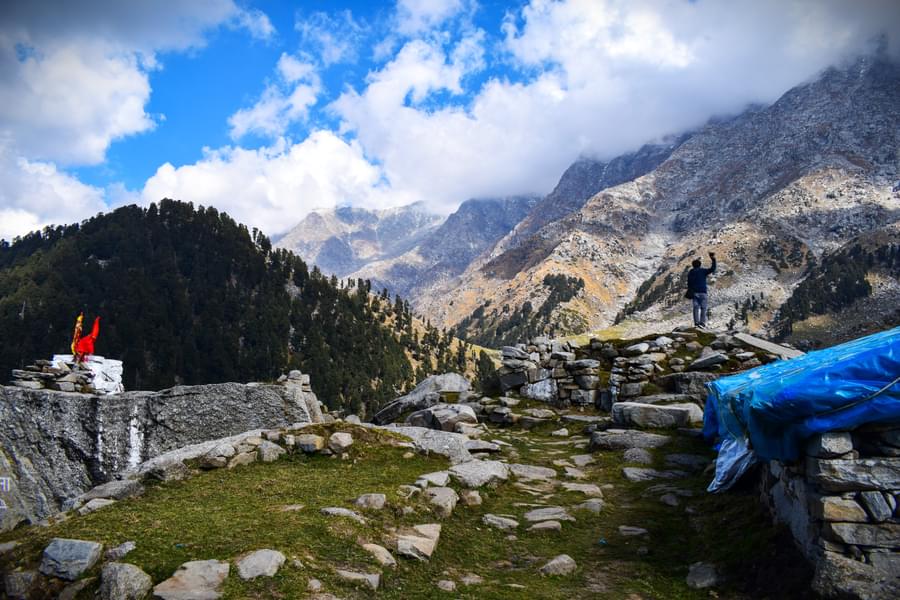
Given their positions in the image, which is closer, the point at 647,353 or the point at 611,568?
the point at 611,568

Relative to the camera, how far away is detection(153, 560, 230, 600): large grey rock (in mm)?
5215

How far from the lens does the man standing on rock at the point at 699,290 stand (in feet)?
75.8

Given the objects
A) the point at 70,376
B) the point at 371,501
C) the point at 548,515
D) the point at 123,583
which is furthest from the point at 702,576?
the point at 70,376

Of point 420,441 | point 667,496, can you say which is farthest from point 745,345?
point 420,441

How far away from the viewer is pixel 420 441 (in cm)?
1267

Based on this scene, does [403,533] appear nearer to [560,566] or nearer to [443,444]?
[560,566]

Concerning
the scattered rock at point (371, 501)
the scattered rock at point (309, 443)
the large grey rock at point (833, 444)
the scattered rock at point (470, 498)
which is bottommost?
the scattered rock at point (470, 498)

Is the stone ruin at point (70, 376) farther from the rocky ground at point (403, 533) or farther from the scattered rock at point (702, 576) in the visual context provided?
the scattered rock at point (702, 576)

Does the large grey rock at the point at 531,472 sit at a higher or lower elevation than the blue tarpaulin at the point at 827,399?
lower

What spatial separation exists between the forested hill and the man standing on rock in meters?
87.1

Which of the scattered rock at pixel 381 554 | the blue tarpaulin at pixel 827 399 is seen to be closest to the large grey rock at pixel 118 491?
the scattered rock at pixel 381 554

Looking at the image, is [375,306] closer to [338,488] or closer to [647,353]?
[647,353]

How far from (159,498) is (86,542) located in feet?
8.75

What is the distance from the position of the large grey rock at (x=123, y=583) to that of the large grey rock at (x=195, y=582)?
15cm
